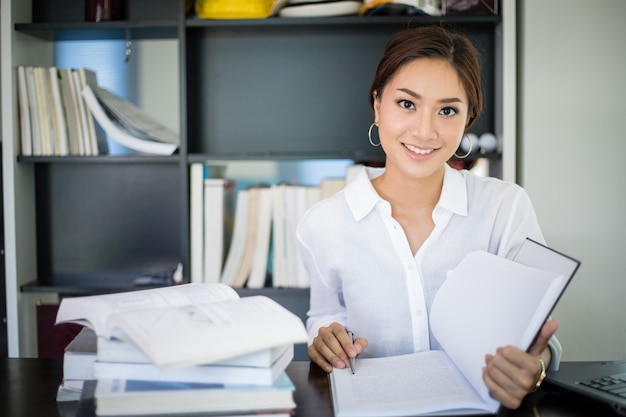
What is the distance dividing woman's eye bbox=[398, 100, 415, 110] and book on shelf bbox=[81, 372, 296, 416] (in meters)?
0.82

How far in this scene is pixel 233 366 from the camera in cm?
97

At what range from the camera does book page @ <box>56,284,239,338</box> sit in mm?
1024

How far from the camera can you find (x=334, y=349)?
1271mm

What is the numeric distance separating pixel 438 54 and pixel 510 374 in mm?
822

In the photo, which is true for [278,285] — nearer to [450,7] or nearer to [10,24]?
[450,7]

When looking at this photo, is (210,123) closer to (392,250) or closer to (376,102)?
(376,102)

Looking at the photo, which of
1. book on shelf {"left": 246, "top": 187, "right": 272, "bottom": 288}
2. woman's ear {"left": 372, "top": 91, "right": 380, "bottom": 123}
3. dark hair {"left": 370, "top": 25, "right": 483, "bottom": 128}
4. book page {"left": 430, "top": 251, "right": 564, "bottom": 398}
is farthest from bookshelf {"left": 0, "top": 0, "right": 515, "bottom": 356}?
book page {"left": 430, "top": 251, "right": 564, "bottom": 398}

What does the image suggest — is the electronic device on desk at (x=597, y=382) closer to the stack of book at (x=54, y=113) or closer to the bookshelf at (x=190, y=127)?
the bookshelf at (x=190, y=127)

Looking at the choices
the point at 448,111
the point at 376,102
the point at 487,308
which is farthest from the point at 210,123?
the point at 487,308

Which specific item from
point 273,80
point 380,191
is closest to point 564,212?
point 380,191

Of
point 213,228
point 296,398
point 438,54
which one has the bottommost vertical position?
point 296,398

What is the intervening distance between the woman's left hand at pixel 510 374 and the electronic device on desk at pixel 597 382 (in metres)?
0.09

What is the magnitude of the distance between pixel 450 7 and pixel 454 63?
99 cm

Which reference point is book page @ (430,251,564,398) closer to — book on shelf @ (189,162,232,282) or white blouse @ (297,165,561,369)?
white blouse @ (297,165,561,369)
